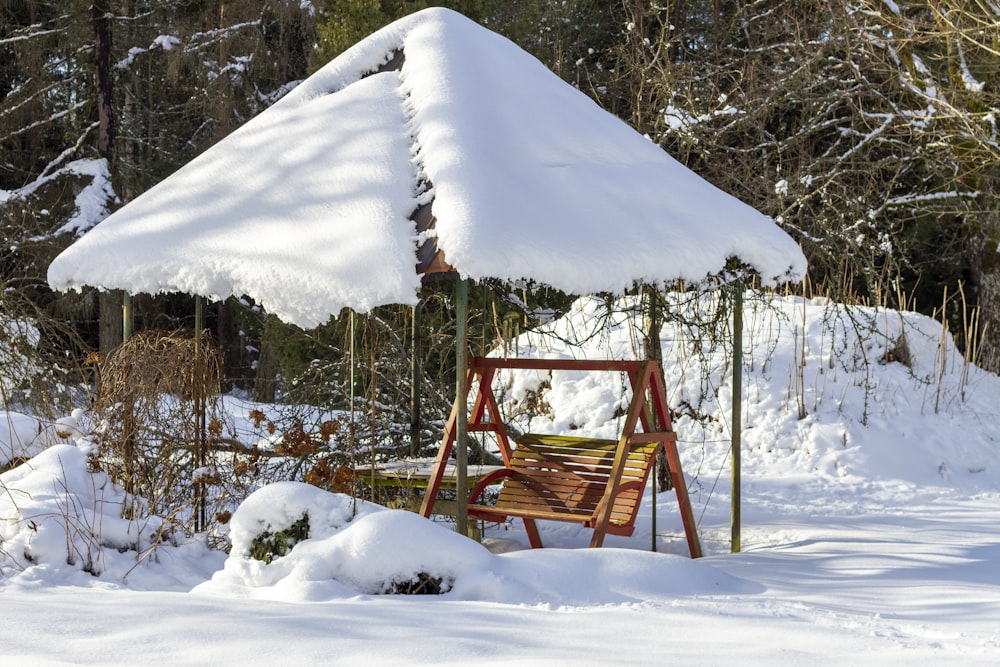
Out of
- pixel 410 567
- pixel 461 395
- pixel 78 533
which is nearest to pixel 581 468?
pixel 461 395

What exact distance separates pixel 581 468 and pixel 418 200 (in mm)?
2181

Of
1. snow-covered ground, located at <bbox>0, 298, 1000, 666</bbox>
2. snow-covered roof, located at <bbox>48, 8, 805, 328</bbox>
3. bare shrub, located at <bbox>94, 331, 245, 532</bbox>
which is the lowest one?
snow-covered ground, located at <bbox>0, 298, 1000, 666</bbox>

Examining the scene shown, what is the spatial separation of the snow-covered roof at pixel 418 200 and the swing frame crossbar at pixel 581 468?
87 cm

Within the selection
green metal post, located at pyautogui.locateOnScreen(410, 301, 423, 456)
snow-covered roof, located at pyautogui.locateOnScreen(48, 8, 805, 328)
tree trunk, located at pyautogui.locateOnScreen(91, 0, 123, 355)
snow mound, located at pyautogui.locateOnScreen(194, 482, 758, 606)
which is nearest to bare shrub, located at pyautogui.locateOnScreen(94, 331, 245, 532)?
snow-covered roof, located at pyautogui.locateOnScreen(48, 8, 805, 328)

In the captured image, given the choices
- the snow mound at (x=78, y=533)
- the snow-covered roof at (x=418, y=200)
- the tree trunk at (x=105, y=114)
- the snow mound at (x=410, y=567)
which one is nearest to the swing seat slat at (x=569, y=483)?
the snow mound at (x=410, y=567)

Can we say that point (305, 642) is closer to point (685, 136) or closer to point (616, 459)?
point (616, 459)

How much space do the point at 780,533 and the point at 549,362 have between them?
2.21 metres

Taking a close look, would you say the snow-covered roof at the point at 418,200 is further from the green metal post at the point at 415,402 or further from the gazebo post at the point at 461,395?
the green metal post at the point at 415,402

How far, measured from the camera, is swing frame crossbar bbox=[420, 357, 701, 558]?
22.5 feet

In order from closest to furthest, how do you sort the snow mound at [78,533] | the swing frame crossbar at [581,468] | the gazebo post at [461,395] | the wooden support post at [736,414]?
the snow mound at [78,533] < the gazebo post at [461,395] < the swing frame crossbar at [581,468] < the wooden support post at [736,414]

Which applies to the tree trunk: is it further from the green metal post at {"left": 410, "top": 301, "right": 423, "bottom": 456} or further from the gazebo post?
the gazebo post

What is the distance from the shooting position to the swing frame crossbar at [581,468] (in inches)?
271

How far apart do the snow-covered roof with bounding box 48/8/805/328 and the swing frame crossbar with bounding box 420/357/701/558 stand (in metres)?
0.87

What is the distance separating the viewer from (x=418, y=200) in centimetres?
660
